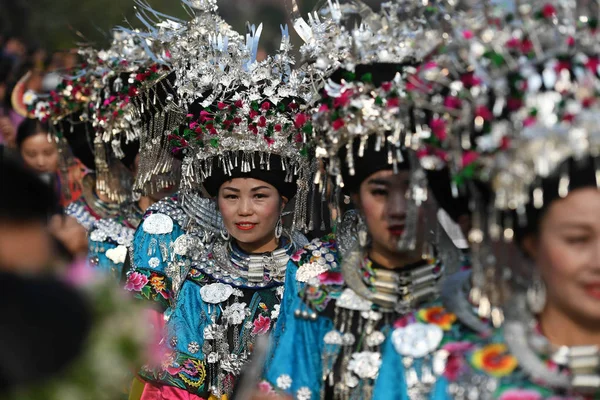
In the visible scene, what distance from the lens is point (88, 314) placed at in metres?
2.10

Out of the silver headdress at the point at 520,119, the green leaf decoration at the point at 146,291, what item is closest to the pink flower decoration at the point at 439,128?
the silver headdress at the point at 520,119

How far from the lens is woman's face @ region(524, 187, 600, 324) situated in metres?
2.57

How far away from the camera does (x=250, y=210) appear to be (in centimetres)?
502

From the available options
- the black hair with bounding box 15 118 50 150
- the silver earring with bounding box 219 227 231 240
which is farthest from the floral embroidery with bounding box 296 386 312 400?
the black hair with bounding box 15 118 50 150

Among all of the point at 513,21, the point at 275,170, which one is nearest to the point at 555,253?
the point at 513,21

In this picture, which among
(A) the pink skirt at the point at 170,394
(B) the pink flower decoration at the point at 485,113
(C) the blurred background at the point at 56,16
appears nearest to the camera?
(B) the pink flower decoration at the point at 485,113

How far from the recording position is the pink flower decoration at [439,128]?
9.13 ft

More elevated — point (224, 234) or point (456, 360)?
point (224, 234)

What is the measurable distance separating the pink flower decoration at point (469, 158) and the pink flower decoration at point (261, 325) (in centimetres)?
246

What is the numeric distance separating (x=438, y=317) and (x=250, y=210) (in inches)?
81.3

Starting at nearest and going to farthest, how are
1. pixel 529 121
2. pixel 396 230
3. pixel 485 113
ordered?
pixel 529 121
pixel 485 113
pixel 396 230

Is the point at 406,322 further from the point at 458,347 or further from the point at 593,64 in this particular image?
the point at 593,64

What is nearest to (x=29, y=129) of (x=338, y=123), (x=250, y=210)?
(x=250, y=210)

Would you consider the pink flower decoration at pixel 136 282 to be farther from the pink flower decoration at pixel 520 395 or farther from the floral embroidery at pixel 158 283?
the pink flower decoration at pixel 520 395
